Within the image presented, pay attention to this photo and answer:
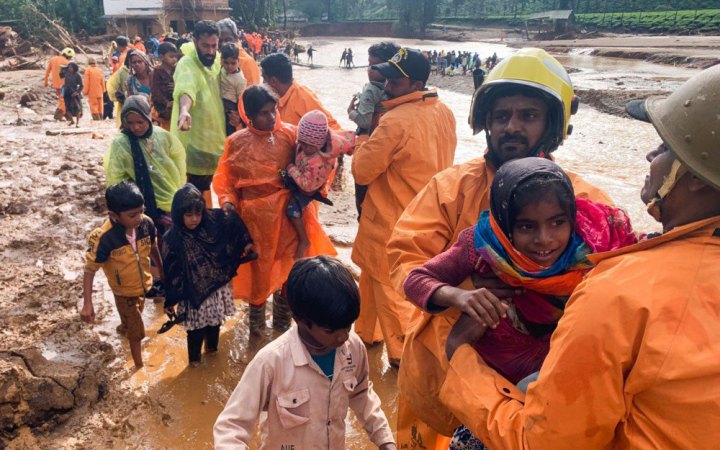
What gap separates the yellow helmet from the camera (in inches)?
80.0

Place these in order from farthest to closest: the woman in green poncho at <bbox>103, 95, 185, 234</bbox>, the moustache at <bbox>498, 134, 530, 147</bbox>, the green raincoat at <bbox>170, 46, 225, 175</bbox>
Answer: the green raincoat at <bbox>170, 46, 225, 175</bbox> < the woman in green poncho at <bbox>103, 95, 185, 234</bbox> < the moustache at <bbox>498, 134, 530, 147</bbox>

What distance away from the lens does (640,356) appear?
40.3 inches

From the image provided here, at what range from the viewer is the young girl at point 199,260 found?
127 inches

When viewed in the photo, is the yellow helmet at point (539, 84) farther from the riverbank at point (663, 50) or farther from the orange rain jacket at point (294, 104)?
the riverbank at point (663, 50)

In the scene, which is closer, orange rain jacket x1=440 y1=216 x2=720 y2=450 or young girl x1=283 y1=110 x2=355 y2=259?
orange rain jacket x1=440 y1=216 x2=720 y2=450

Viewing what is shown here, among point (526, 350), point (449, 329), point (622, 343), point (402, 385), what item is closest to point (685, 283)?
point (622, 343)

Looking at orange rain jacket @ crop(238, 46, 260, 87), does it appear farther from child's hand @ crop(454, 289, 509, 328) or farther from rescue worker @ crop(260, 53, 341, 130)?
child's hand @ crop(454, 289, 509, 328)

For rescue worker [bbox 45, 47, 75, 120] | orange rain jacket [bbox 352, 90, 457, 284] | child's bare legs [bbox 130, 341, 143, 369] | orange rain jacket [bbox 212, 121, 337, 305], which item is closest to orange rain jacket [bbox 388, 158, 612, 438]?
orange rain jacket [bbox 352, 90, 457, 284]

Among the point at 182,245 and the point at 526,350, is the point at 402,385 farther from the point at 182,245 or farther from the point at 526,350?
the point at 182,245

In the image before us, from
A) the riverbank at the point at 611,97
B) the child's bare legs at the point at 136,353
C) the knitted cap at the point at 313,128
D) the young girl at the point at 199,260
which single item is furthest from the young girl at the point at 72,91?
the riverbank at the point at 611,97

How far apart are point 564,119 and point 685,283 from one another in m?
1.23

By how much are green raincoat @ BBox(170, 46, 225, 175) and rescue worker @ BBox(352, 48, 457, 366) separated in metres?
1.91

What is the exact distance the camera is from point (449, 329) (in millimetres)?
1739

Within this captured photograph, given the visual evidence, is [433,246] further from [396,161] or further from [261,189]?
[261,189]
